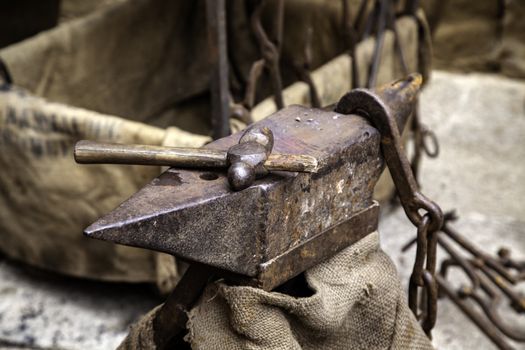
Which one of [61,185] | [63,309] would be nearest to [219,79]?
[61,185]

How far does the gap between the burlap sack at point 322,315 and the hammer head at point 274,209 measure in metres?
0.02

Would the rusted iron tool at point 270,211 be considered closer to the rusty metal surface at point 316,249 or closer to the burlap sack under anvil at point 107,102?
the rusty metal surface at point 316,249

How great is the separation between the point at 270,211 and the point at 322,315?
0.14 m

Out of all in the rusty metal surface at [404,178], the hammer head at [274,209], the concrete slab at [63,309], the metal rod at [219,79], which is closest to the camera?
the hammer head at [274,209]

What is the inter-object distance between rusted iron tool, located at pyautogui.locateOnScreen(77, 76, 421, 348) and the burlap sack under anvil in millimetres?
521

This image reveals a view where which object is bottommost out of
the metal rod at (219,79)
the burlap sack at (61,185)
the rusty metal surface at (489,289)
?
the rusty metal surface at (489,289)

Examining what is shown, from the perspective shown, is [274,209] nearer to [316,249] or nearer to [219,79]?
[316,249]

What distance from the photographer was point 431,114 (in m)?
2.84

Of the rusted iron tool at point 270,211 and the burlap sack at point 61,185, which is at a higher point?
the rusted iron tool at point 270,211

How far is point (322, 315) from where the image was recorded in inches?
35.6

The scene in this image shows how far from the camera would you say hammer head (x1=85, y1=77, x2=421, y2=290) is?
2.65 ft

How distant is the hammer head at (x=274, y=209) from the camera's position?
807 millimetres

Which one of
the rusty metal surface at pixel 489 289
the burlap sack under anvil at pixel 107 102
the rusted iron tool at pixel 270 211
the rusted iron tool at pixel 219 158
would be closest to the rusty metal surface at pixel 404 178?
the rusted iron tool at pixel 270 211

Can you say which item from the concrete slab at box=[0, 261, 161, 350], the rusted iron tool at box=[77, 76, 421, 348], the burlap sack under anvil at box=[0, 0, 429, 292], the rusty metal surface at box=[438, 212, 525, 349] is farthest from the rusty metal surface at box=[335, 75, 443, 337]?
the concrete slab at box=[0, 261, 161, 350]
